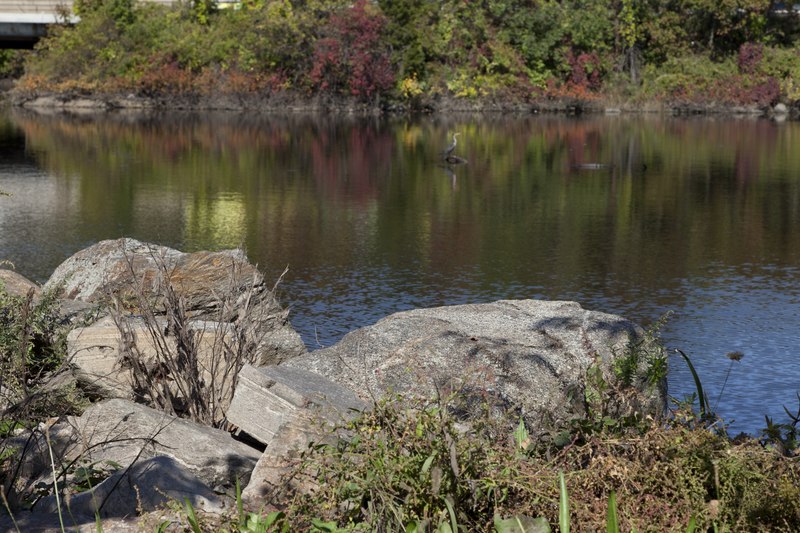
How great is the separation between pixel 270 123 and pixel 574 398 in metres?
38.9

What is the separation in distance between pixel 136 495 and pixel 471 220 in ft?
48.7

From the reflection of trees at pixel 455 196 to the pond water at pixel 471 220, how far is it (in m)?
0.08

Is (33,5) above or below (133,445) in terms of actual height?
above

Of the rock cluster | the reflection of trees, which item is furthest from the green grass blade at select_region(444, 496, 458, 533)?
the reflection of trees

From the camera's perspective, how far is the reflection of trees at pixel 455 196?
53.9ft

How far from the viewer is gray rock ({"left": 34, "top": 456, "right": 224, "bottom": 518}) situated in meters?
5.13

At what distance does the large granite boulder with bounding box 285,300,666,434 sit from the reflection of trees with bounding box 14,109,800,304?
5819 mm

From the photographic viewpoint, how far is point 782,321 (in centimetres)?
1218

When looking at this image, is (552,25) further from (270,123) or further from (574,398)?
(574,398)

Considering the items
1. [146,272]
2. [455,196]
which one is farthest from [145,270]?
[455,196]

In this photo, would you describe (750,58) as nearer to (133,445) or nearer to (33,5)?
(33,5)

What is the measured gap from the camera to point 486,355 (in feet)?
25.4

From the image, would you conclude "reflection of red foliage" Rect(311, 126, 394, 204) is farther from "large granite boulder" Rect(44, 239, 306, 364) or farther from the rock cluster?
the rock cluster

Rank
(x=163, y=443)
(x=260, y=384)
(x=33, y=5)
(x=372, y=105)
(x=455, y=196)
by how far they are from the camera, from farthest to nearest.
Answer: (x=33, y=5) → (x=372, y=105) → (x=455, y=196) → (x=260, y=384) → (x=163, y=443)
